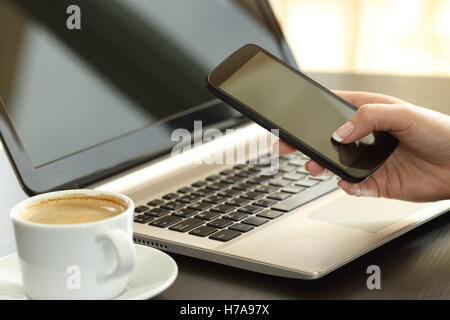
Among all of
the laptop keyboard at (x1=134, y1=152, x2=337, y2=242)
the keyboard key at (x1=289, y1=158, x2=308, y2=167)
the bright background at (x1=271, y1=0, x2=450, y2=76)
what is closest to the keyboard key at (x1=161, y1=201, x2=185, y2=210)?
the laptop keyboard at (x1=134, y1=152, x2=337, y2=242)

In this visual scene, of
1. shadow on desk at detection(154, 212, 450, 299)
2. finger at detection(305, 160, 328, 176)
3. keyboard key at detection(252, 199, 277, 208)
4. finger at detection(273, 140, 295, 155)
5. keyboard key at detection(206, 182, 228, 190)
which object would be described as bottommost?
shadow on desk at detection(154, 212, 450, 299)

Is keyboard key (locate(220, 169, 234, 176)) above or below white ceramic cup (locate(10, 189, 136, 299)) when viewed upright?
below

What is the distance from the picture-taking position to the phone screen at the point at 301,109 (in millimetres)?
737

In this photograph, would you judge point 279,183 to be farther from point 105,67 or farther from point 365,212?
point 105,67

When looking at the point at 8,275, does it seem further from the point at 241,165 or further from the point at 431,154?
the point at 431,154

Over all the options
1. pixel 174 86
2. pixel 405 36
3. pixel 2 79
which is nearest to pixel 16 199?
pixel 2 79

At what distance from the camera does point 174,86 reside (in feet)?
3.11

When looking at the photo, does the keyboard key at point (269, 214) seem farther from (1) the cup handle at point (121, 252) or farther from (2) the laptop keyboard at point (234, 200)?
(1) the cup handle at point (121, 252)

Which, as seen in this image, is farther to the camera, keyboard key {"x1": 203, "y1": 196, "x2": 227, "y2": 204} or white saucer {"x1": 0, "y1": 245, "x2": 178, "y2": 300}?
keyboard key {"x1": 203, "y1": 196, "x2": 227, "y2": 204}

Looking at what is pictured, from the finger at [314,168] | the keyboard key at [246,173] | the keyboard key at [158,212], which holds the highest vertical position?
the finger at [314,168]

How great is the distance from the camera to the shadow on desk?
1.99 ft

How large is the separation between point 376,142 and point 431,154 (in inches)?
3.3

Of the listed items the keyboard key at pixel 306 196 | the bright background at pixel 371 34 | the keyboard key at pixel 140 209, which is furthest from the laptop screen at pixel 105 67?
the bright background at pixel 371 34

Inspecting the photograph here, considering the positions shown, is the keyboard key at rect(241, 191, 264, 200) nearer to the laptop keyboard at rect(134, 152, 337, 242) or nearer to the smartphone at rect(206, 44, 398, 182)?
the laptop keyboard at rect(134, 152, 337, 242)
